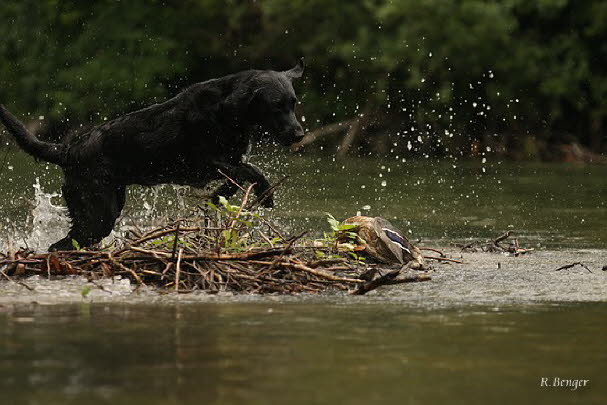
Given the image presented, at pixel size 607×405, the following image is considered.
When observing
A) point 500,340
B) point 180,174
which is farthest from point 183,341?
point 180,174

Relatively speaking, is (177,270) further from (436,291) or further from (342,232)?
(342,232)

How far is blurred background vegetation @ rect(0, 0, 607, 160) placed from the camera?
30.7 m

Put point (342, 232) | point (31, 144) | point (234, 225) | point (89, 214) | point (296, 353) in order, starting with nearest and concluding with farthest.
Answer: point (296, 353) < point (234, 225) < point (342, 232) < point (89, 214) < point (31, 144)

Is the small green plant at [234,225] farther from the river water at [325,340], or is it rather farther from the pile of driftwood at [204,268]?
the river water at [325,340]

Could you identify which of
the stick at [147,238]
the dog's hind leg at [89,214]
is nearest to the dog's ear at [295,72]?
the dog's hind leg at [89,214]

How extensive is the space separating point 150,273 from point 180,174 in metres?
1.67

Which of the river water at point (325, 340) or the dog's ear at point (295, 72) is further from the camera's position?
the dog's ear at point (295, 72)

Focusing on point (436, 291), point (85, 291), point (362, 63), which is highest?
point (362, 63)

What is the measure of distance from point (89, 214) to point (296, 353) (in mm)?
4088

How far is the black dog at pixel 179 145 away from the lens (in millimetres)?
9438

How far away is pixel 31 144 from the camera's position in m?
9.85

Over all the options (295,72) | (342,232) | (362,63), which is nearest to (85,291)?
(342,232)

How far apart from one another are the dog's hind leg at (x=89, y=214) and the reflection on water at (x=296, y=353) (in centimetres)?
234

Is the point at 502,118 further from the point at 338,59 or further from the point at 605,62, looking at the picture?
the point at 338,59
